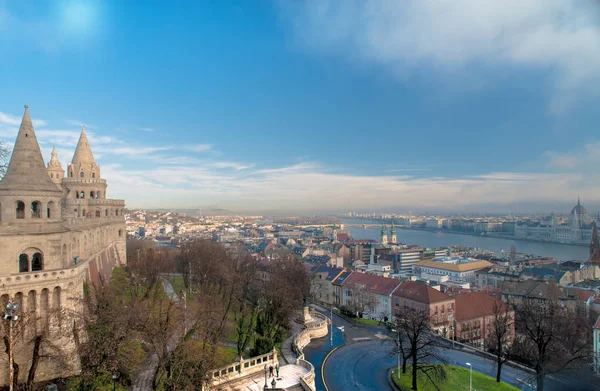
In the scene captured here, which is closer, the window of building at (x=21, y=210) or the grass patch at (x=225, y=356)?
the window of building at (x=21, y=210)

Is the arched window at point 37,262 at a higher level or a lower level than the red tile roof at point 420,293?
higher

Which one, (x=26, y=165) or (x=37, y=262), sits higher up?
(x=26, y=165)

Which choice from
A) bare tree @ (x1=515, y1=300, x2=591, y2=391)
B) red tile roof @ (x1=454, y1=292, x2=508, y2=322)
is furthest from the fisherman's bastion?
red tile roof @ (x1=454, y1=292, x2=508, y2=322)

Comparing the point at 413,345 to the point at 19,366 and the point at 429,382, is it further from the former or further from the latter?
the point at 19,366

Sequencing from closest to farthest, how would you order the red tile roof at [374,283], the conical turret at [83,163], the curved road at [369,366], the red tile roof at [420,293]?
the curved road at [369,366] < the conical turret at [83,163] < the red tile roof at [420,293] < the red tile roof at [374,283]

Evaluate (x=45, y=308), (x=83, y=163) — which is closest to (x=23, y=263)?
(x=45, y=308)

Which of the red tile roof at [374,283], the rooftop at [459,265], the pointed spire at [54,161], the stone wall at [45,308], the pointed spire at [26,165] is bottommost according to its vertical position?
the rooftop at [459,265]

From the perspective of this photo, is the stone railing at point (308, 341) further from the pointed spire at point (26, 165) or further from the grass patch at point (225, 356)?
the pointed spire at point (26, 165)

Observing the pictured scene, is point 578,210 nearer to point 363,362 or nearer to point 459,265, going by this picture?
point 459,265

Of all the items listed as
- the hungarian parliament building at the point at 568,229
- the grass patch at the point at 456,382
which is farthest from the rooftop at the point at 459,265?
the hungarian parliament building at the point at 568,229
